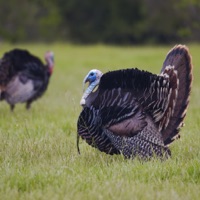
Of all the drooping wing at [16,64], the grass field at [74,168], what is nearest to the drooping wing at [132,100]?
the grass field at [74,168]

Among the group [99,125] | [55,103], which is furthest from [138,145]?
[55,103]

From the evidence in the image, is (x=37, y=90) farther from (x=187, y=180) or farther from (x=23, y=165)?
(x=187, y=180)

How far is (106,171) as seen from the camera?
4910 millimetres

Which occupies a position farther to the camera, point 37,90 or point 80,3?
point 80,3

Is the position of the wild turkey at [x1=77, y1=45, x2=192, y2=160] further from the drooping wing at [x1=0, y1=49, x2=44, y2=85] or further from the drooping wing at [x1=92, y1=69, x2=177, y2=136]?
the drooping wing at [x1=0, y1=49, x2=44, y2=85]

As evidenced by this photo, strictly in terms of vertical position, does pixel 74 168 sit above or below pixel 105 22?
below

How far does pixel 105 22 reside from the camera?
4059cm

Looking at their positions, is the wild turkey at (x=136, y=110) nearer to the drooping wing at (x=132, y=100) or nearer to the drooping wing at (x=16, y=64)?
the drooping wing at (x=132, y=100)

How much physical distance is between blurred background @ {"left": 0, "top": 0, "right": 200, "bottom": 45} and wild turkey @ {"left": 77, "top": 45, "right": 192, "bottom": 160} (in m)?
29.7

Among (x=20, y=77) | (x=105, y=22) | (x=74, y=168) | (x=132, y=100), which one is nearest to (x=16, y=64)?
(x=20, y=77)

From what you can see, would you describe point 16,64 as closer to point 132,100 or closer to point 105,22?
point 132,100

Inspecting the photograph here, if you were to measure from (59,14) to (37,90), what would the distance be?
102 ft

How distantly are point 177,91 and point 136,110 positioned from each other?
1.49ft

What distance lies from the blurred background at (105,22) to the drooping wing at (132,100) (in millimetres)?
29823
